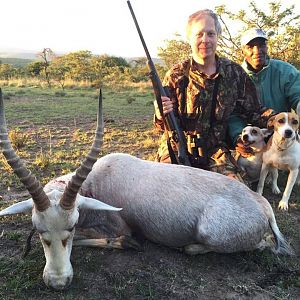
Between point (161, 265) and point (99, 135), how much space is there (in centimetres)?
155

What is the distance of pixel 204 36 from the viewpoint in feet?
18.4

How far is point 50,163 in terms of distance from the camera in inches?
294

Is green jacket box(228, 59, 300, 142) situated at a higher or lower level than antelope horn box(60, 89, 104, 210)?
higher

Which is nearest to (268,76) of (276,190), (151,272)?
(276,190)

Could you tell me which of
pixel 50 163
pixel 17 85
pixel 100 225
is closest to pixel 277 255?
pixel 100 225

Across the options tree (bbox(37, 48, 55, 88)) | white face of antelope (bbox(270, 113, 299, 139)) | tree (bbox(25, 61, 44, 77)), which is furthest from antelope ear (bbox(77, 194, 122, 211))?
tree (bbox(25, 61, 44, 77))

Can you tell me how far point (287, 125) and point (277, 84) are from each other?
63.2 inches

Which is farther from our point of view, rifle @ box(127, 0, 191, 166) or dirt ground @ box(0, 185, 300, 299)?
rifle @ box(127, 0, 191, 166)

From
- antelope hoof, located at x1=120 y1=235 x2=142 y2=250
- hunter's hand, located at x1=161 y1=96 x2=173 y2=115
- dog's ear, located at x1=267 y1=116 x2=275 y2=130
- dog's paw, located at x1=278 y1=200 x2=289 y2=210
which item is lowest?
dog's paw, located at x1=278 y1=200 x2=289 y2=210

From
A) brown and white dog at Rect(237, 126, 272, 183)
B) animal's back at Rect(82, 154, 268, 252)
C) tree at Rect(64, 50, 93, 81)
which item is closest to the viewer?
animal's back at Rect(82, 154, 268, 252)

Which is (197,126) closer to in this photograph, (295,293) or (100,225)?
(100,225)

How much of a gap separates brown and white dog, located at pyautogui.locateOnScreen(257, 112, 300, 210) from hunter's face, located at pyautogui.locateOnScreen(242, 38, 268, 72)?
131 centimetres

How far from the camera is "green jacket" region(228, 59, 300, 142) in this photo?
704 centimetres

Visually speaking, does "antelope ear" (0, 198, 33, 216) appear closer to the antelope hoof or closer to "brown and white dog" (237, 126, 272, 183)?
the antelope hoof
